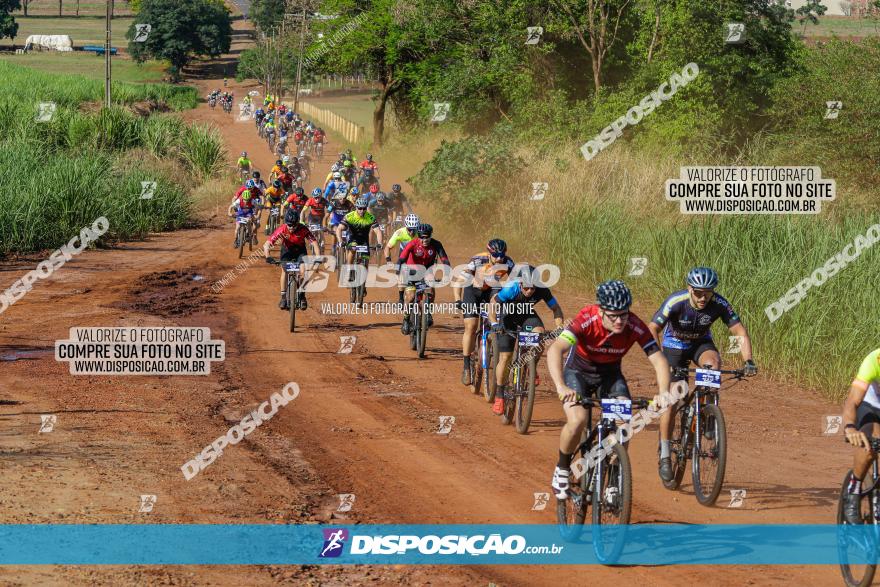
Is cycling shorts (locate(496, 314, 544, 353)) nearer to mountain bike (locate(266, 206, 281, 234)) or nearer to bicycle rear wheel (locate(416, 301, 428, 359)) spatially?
bicycle rear wheel (locate(416, 301, 428, 359))

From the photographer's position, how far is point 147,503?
32.1 ft

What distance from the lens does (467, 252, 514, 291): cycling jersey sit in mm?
13617

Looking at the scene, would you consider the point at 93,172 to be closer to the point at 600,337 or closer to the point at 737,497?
the point at 737,497

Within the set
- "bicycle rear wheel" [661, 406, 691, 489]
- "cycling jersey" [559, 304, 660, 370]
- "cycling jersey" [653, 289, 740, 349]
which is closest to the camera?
"cycling jersey" [559, 304, 660, 370]

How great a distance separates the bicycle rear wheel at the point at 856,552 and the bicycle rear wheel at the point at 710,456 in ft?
5.98

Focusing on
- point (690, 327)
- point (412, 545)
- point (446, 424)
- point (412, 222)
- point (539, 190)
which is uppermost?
point (539, 190)

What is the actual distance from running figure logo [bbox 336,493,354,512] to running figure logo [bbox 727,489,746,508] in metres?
3.62

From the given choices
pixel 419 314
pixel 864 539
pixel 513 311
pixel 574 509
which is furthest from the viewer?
pixel 419 314

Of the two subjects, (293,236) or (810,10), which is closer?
(293,236)

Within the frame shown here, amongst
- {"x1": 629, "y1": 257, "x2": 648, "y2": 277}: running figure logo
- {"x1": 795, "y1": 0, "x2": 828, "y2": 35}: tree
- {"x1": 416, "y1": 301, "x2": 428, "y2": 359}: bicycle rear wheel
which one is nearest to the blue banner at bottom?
{"x1": 416, "y1": 301, "x2": 428, "y2": 359}: bicycle rear wheel

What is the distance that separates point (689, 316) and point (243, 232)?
1982 centimetres

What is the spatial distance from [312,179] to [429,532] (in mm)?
43672

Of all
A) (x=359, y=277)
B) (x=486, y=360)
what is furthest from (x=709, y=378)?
(x=359, y=277)

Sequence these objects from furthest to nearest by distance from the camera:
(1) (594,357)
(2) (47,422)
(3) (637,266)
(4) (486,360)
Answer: (3) (637,266), (4) (486,360), (2) (47,422), (1) (594,357)
